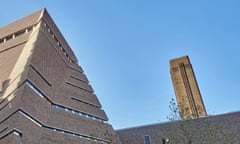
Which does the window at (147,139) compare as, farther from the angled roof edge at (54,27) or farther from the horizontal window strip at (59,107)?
the angled roof edge at (54,27)

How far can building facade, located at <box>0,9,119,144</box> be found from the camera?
57.0 ft

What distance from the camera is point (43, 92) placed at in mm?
20766

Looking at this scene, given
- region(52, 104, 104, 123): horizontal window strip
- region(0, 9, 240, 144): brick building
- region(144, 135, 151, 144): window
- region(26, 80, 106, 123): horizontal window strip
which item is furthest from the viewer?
region(144, 135, 151, 144): window

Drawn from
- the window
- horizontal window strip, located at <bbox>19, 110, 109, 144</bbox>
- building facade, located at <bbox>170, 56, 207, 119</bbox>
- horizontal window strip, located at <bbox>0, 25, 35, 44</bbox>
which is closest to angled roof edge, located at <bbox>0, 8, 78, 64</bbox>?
horizontal window strip, located at <bbox>0, 25, 35, 44</bbox>

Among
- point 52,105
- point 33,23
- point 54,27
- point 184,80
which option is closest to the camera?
point 52,105

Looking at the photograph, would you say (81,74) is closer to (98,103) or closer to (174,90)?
(98,103)

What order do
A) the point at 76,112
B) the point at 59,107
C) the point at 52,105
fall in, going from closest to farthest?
1. the point at 52,105
2. the point at 59,107
3. the point at 76,112

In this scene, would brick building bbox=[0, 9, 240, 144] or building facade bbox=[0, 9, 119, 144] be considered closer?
brick building bbox=[0, 9, 240, 144]

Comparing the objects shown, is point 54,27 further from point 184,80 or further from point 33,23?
point 184,80

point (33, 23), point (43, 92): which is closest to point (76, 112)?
point (43, 92)

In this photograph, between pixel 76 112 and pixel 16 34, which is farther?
pixel 16 34

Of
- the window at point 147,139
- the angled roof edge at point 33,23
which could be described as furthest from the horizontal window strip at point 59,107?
the angled roof edge at point 33,23

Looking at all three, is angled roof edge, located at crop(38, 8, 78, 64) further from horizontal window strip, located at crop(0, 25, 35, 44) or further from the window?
the window

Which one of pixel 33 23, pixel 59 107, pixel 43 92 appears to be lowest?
pixel 59 107
